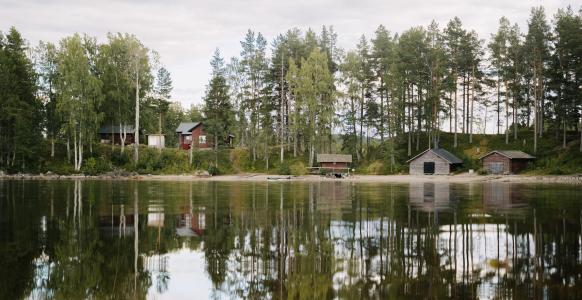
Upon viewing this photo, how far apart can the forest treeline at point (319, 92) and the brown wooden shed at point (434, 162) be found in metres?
3.53

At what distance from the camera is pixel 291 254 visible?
1489 centimetres

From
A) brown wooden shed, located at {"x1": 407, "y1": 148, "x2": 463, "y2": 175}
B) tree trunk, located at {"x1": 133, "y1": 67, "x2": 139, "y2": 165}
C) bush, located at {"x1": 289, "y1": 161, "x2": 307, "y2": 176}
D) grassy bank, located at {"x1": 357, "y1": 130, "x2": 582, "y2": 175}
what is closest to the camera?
grassy bank, located at {"x1": 357, "y1": 130, "x2": 582, "y2": 175}

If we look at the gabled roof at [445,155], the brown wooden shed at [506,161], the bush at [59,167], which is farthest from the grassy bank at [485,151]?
the bush at [59,167]

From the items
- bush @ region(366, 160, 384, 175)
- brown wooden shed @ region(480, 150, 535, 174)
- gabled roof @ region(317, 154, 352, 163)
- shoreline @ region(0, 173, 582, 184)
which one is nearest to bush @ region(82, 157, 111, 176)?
shoreline @ region(0, 173, 582, 184)

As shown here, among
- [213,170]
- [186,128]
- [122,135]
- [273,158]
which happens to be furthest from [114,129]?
[273,158]

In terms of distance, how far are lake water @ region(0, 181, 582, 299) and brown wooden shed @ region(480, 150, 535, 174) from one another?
1683 inches

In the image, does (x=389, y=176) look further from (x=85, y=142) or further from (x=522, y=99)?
(x=85, y=142)

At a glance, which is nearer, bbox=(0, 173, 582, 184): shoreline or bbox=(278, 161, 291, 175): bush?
bbox=(0, 173, 582, 184): shoreline

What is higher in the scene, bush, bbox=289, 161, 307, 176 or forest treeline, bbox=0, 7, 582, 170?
forest treeline, bbox=0, 7, 582, 170

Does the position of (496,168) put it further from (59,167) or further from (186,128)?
(59,167)

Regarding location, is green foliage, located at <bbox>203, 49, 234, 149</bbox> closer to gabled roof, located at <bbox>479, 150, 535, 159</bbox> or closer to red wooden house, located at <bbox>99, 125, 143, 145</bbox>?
red wooden house, located at <bbox>99, 125, 143, 145</bbox>

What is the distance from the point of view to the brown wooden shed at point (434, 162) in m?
70.8

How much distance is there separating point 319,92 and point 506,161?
27.6m

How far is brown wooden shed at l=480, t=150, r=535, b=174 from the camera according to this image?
66.6 m
